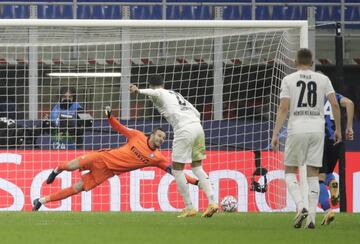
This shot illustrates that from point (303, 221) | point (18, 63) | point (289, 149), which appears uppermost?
point (18, 63)

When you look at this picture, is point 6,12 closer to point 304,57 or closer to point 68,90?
point 68,90

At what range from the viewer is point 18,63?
1884 centimetres

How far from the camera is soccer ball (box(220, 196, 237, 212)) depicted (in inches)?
683

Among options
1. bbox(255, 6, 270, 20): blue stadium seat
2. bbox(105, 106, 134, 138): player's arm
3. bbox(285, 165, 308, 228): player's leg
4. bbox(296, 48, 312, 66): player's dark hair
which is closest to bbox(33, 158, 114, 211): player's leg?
bbox(105, 106, 134, 138): player's arm

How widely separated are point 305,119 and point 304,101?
0.18 metres

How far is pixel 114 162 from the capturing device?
1673cm

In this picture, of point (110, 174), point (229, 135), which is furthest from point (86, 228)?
point (229, 135)

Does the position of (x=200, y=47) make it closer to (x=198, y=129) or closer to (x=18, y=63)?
(x=18, y=63)

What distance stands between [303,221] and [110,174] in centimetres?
438

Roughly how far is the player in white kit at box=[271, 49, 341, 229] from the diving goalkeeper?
4.43 meters

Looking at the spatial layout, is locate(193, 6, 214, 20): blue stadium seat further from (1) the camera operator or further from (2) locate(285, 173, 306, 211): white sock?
(2) locate(285, 173, 306, 211): white sock

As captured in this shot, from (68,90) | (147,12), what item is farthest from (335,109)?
(147,12)

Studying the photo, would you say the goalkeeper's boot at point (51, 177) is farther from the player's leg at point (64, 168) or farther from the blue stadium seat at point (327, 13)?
the blue stadium seat at point (327, 13)

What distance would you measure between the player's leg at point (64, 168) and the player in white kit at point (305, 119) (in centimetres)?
500
